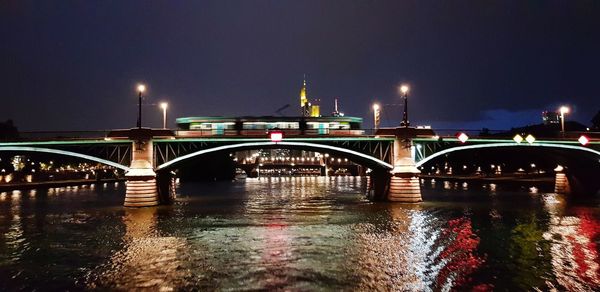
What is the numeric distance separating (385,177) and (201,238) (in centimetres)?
3105

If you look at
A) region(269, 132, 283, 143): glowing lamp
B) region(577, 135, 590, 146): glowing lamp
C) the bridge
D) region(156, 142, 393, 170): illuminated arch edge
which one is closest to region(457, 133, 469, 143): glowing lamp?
the bridge

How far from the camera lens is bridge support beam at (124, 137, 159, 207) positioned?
5172 centimetres

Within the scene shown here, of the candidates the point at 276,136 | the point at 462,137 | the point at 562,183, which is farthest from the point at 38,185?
the point at 562,183

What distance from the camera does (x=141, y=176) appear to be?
51719 millimetres

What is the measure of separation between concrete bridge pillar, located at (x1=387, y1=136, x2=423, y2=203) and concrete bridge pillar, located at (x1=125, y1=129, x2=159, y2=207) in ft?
81.7

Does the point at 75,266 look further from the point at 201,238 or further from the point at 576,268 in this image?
the point at 576,268

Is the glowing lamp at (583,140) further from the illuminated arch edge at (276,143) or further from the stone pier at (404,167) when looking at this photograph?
the illuminated arch edge at (276,143)

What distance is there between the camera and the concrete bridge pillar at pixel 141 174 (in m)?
51.7

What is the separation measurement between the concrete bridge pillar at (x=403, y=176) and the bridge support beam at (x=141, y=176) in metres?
24.9

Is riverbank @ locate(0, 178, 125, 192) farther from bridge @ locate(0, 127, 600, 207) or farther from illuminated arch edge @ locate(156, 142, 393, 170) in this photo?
illuminated arch edge @ locate(156, 142, 393, 170)

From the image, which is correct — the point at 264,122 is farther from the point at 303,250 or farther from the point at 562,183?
the point at 303,250

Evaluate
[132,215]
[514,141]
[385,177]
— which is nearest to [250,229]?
[132,215]

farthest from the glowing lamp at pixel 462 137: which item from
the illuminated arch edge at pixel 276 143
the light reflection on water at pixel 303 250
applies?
the light reflection on water at pixel 303 250

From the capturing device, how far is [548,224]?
133 ft
